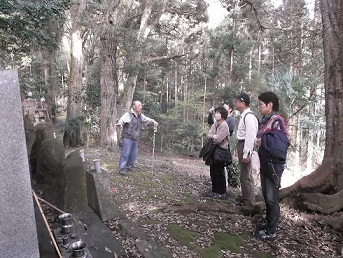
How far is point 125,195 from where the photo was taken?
5.43 metres

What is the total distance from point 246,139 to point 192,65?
20496 mm

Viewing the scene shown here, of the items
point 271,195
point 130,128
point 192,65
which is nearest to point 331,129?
point 271,195

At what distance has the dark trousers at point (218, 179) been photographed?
18.3 feet

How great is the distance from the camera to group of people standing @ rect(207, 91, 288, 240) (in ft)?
12.4

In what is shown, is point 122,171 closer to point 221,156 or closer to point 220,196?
point 220,196

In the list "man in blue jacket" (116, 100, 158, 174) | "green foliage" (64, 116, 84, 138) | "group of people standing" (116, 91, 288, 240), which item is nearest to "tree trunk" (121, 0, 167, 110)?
"green foliage" (64, 116, 84, 138)

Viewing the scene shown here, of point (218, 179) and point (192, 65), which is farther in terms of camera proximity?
point (192, 65)

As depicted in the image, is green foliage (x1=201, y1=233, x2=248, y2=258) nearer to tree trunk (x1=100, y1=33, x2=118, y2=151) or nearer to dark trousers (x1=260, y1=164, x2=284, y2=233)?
dark trousers (x1=260, y1=164, x2=284, y2=233)

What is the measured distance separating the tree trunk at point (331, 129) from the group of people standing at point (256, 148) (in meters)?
0.96

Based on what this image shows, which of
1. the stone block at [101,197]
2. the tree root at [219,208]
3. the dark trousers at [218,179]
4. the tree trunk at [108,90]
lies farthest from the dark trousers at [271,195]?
the tree trunk at [108,90]

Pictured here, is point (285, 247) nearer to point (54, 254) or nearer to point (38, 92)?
point (54, 254)

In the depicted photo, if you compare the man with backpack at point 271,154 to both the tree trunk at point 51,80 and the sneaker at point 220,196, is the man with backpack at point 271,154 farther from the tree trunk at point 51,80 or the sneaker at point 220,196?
the tree trunk at point 51,80

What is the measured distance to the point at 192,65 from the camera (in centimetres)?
2431

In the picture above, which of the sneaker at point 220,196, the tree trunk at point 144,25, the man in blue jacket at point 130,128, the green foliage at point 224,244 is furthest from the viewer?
the tree trunk at point 144,25
